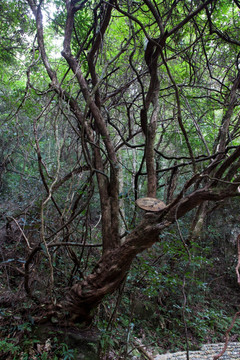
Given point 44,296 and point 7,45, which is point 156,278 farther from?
point 7,45

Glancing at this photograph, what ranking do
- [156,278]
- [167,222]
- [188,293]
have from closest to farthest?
1. [167,222]
2. [156,278]
3. [188,293]

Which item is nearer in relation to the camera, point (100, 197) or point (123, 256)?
point (123, 256)

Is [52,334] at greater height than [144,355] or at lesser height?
greater

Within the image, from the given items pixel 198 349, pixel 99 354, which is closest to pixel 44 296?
pixel 99 354

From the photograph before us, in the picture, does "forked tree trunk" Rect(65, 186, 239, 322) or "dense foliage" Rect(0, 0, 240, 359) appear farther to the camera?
"dense foliage" Rect(0, 0, 240, 359)

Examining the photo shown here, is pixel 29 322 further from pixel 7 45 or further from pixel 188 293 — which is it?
pixel 7 45

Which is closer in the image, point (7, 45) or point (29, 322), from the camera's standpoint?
point (29, 322)

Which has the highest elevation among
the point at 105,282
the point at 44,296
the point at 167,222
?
the point at 167,222

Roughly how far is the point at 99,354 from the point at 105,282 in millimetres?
667

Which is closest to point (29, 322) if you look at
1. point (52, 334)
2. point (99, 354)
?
point (52, 334)

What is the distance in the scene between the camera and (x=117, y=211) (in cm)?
247

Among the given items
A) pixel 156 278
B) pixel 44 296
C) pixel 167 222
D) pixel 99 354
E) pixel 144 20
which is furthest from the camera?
pixel 144 20

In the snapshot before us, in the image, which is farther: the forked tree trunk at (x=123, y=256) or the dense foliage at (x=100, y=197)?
the dense foliage at (x=100, y=197)

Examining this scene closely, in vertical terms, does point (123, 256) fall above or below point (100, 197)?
below
